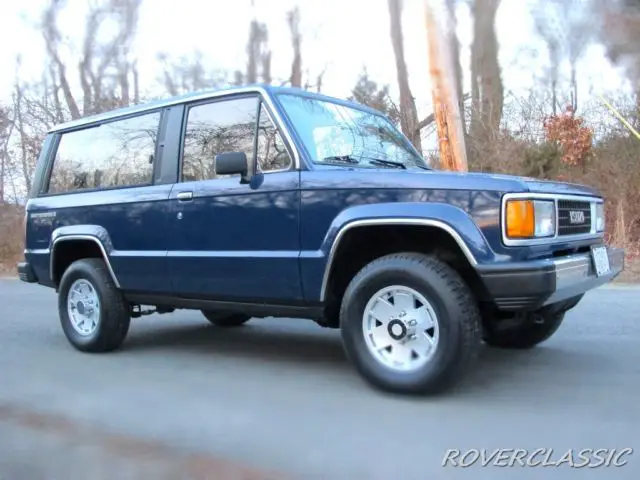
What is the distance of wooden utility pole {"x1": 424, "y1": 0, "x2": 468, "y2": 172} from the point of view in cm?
1173

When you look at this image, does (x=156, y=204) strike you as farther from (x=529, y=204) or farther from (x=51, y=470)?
(x=529, y=204)

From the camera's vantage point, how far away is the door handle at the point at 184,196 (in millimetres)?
4719

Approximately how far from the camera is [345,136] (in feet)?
15.7

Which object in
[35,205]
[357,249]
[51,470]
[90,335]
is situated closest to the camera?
[51,470]

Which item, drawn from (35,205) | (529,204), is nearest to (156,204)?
(35,205)

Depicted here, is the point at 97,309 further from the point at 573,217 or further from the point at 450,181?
the point at 573,217

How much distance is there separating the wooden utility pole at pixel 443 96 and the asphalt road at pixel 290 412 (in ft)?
21.2

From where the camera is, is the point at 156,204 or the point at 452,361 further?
the point at 156,204

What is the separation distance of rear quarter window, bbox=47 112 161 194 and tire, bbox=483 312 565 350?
9.77 ft

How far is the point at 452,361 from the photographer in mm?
3637

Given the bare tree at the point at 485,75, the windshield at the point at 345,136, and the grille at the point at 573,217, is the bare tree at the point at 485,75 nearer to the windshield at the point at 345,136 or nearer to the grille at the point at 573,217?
the windshield at the point at 345,136

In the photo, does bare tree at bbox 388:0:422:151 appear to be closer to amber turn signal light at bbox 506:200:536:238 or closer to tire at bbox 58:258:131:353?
tire at bbox 58:258:131:353

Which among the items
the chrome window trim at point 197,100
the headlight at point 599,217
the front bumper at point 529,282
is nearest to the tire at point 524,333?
the headlight at point 599,217

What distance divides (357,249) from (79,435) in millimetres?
2015
